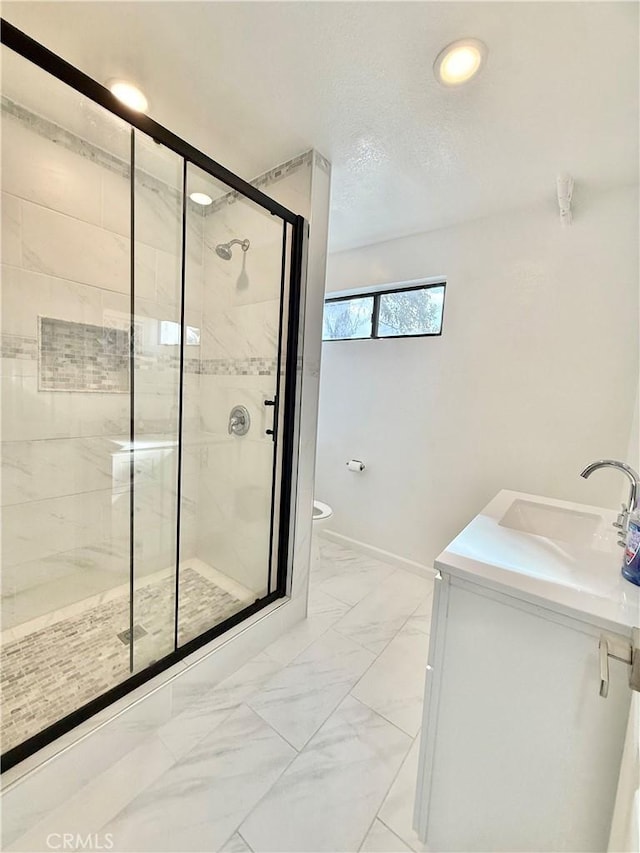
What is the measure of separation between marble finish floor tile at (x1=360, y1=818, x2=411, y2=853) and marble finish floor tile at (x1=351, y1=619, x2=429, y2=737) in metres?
0.34

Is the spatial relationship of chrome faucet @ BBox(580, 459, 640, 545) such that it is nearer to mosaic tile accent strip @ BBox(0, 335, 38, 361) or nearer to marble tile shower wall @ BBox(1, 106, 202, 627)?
marble tile shower wall @ BBox(1, 106, 202, 627)

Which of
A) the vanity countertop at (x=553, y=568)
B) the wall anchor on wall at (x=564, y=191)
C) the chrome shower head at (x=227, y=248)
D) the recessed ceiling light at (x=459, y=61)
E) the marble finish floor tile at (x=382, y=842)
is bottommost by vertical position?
the marble finish floor tile at (x=382, y=842)

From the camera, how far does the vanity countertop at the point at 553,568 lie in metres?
0.78

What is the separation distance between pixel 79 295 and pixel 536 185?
2.48 meters

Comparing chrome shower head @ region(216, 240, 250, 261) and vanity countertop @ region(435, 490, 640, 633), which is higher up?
chrome shower head @ region(216, 240, 250, 261)

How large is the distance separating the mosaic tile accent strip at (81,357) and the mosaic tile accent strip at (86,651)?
3.92 ft

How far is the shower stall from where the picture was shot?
160cm

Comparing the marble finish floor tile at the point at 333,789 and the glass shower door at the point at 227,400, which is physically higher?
the glass shower door at the point at 227,400

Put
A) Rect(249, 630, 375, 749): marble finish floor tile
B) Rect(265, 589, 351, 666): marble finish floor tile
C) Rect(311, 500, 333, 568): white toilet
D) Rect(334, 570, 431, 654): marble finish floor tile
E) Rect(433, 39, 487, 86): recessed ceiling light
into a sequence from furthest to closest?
Rect(311, 500, 333, 568): white toilet → Rect(334, 570, 431, 654): marble finish floor tile → Rect(265, 589, 351, 666): marble finish floor tile → Rect(249, 630, 375, 749): marble finish floor tile → Rect(433, 39, 487, 86): recessed ceiling light

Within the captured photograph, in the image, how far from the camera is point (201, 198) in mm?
2039

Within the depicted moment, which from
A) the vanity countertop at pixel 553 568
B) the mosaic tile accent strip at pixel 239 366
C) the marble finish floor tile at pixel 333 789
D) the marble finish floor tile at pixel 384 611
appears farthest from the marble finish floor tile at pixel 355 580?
the mosaic tile accent strip at pixel 239 366

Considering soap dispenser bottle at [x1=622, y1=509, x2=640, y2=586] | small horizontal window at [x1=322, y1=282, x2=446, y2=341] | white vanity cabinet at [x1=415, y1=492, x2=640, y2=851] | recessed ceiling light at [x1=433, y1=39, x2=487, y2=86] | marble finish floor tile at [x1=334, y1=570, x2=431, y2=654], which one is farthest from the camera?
small horizontal window at [x1=322, y1=282, x2=446, y2=341]

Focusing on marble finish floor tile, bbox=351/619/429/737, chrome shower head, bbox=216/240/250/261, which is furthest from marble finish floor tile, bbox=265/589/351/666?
chrome shower head, bbox=216/240/250/261

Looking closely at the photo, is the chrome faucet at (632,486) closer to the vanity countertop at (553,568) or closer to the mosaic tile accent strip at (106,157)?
the vanity countertop at (553,568)
